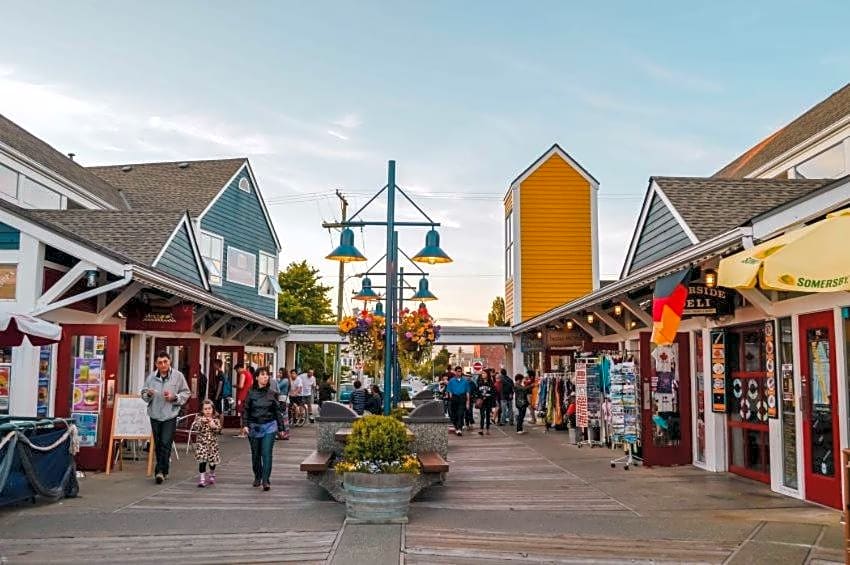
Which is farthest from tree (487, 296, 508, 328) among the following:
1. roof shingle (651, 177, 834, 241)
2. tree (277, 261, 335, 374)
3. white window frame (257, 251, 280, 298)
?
roof shingle (651, 177, 834, 241)

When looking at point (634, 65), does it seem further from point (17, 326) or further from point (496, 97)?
point (17, 326)

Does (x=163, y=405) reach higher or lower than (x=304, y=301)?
lower

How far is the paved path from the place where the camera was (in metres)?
6.90

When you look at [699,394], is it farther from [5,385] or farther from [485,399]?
[5,385]

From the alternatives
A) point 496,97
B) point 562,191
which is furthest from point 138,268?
point 562,191

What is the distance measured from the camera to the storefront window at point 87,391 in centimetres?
1173

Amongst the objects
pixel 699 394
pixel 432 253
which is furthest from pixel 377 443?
pixel 699 394

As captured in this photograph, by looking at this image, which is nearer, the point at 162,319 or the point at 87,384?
the point at 87,384

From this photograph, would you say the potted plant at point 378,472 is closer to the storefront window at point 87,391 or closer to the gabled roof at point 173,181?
the storefront window at point 87,391

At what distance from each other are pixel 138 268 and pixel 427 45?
720cm

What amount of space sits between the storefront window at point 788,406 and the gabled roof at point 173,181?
17503 millimetres

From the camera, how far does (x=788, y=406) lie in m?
Result: 9.85

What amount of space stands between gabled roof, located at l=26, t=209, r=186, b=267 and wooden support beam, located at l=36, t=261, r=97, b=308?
10.1 feet

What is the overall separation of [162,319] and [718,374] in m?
9.09
